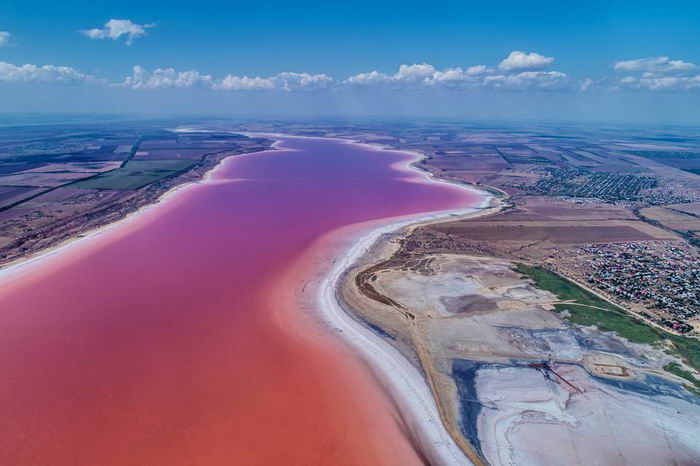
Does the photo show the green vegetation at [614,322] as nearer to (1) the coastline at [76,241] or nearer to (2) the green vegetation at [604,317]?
(2) the green vegetation at [604,317]

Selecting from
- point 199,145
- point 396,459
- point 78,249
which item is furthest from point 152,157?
point 396,459

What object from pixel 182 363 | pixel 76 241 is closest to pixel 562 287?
pixel 182 363

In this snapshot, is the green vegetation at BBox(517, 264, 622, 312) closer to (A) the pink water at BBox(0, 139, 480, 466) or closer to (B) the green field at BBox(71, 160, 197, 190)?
(A) the pink water at BBox(0, 139, 480, 466)

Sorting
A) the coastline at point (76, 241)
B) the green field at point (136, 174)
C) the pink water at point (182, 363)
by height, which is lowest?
the pink water at point (182, 363)

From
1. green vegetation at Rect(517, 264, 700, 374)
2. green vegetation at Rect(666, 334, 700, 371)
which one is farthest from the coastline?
green vegetation at Rect(666, 334, 700, 371)

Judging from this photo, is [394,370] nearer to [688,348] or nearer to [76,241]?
[688,348]

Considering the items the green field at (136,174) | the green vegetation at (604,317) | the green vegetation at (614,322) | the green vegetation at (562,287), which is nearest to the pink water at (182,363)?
the green vegetation at (614,322)
